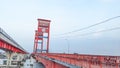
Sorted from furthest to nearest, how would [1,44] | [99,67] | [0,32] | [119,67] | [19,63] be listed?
[19,63] < [1,44] < [0,32] < [99,67] < [119,67]

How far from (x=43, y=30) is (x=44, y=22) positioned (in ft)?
9.15

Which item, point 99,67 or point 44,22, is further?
point 44,22

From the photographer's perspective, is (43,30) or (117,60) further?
(43,30)

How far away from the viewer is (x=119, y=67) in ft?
41.7

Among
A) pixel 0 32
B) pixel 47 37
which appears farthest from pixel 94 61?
pixel 47 37

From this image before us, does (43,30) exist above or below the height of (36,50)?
above

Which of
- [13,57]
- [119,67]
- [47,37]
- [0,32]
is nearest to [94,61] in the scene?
[119,67]

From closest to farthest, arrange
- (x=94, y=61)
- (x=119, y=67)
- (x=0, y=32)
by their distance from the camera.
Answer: (x=119, y=67) → (x=94, y=61) → (x=0, y=32)

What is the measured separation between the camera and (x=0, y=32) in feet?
123

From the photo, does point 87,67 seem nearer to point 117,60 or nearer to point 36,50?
point 117,60

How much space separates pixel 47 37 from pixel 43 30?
2801mm

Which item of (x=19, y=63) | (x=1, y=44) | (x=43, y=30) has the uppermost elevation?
(x=43, y=30)

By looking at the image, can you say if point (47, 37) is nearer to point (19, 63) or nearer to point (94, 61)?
point (19, 63)

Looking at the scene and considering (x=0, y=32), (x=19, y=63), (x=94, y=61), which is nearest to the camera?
(x=94, y=61)
